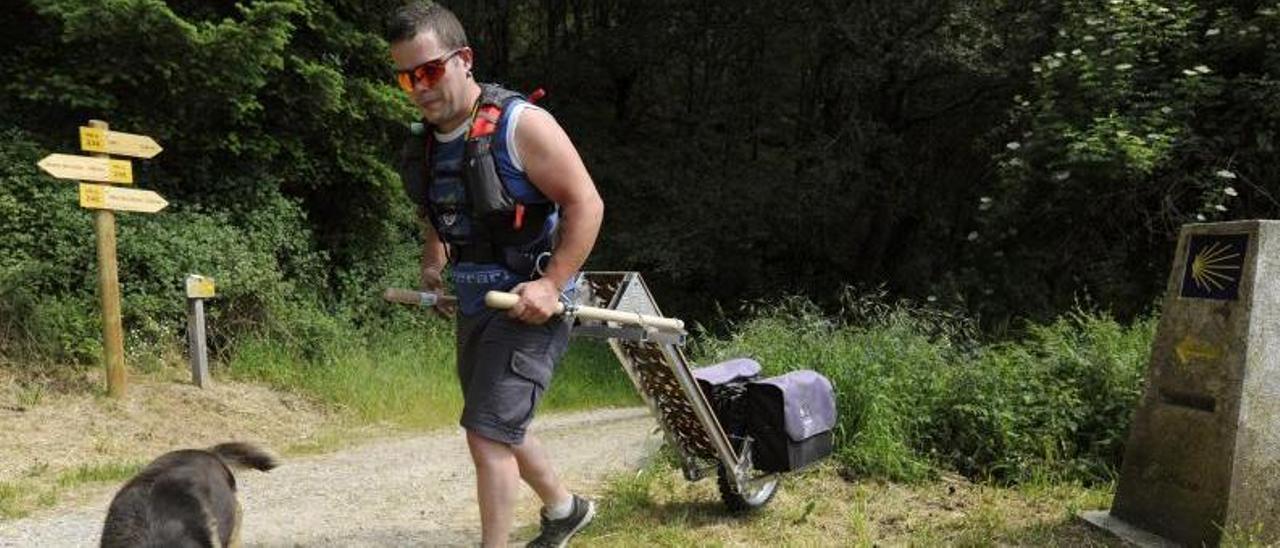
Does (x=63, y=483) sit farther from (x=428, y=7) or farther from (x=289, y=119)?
(x=289, y=119)

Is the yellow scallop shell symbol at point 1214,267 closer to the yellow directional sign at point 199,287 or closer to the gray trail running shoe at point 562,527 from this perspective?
the gray trail running shoe at point 562,527

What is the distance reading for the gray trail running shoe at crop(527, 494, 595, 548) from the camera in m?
3.78

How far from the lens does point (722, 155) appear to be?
18.9 m

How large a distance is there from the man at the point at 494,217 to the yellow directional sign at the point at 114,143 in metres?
5.16

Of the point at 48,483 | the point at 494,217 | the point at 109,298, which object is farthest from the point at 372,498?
the point at 109,298

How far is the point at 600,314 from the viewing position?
3.45 m

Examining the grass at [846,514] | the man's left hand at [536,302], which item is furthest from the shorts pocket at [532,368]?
the grass at [846,514]

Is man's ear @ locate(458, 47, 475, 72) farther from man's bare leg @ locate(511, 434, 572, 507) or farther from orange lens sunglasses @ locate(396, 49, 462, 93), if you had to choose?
man's bare leg @ locate(511, 434, 572, 507)

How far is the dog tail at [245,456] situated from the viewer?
13.0 ft

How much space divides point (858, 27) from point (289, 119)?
891cm

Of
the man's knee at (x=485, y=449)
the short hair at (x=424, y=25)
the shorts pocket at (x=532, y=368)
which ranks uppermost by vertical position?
the short hair at (x=424, y=25)

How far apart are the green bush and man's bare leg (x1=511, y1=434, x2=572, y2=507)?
8.07 feet

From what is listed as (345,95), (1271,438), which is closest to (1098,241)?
(1271,438)

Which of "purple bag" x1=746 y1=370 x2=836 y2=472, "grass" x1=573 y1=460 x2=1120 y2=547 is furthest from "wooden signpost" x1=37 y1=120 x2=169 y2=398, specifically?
"purple bag" x1=746 y1=370 x2=836 y2=472
